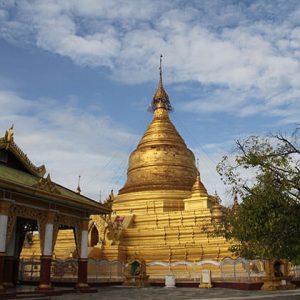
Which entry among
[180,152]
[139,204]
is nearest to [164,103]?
[180,152]

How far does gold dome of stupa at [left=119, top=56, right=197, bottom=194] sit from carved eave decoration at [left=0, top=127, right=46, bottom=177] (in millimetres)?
22575

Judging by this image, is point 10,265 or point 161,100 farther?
point 161,100

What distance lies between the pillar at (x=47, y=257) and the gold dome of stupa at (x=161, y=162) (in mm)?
24900

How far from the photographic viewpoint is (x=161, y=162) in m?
46.2

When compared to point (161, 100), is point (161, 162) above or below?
below

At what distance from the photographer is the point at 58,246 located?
126 ft

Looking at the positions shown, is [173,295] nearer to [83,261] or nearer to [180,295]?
[180,295]

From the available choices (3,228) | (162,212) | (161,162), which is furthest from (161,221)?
(3,228)

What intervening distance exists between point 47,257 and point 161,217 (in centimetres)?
2087

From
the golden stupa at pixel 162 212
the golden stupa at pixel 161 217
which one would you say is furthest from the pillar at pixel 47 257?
the golden stupa at pixel 162 212

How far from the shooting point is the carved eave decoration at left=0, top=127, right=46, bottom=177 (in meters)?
20.1

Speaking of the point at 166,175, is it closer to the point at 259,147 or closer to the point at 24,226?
the point at 24,226

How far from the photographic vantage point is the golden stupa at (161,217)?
3353 centimetres

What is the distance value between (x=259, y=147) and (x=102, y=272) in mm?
17777
